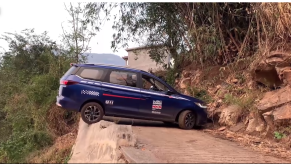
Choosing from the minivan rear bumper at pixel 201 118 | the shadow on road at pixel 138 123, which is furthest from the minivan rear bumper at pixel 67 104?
the minivan rear bumper at pixel 201 118

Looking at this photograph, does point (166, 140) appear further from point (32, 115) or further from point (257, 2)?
point (32, 115)

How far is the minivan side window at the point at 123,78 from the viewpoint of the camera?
936 centimetres

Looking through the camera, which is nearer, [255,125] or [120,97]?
[120,97]

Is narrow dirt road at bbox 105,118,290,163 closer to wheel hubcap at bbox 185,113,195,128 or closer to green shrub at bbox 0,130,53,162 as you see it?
wheel hubcap at bbox 185,113,195,128

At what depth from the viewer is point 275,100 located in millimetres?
9078

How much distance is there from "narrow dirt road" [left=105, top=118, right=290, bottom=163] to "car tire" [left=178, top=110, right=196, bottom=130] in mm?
636

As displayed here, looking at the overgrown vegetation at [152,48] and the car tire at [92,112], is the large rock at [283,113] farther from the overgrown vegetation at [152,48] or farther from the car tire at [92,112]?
the car tire at [92,112]

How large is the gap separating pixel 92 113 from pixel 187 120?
3120 millimetres

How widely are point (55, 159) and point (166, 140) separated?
8.78ft

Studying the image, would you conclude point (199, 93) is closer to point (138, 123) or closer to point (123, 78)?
point (138, 123)

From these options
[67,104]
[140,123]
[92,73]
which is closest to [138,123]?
[140,123]

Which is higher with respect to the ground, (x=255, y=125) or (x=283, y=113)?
(x=283, y=113)

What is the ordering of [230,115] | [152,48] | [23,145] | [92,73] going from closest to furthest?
[92,73]
[23,145]
[230,115]
[152,48]

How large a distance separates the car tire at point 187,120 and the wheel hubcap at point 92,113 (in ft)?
8.96
